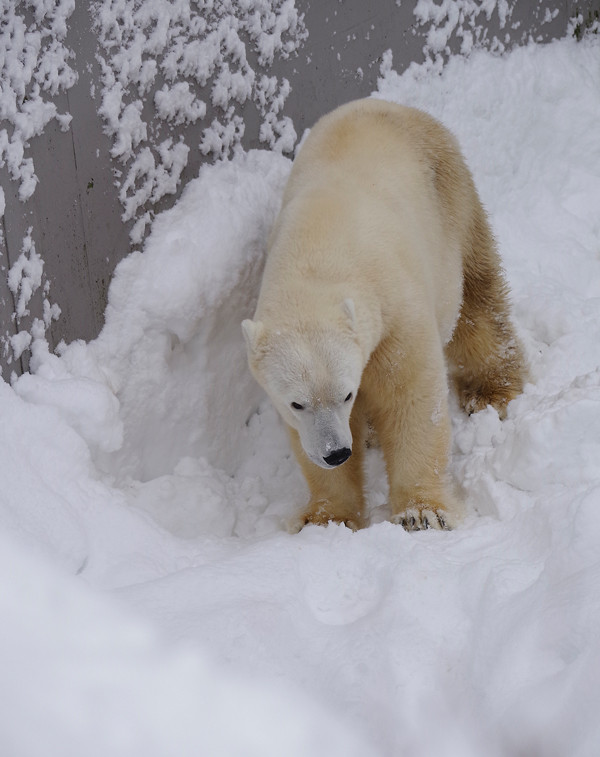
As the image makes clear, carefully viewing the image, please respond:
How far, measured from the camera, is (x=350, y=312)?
295 cm

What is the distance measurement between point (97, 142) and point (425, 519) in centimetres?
188

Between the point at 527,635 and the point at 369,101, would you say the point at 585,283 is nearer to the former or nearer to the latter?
the point at 369,101

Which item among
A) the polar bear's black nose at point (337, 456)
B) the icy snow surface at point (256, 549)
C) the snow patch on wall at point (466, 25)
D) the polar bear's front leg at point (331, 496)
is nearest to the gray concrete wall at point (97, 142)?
the icy snow surface at point (256, 549)

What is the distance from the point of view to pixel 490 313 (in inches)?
166

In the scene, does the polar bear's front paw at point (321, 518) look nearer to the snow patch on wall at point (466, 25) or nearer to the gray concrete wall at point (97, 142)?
the gray concrete wall at point (97, 142)

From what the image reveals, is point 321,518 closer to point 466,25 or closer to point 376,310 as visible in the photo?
point 376,310

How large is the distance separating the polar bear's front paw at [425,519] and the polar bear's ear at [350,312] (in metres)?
0.75

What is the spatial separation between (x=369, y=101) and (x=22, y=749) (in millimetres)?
3229

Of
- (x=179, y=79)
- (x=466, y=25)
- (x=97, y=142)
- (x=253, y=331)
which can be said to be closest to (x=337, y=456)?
(x=253, y=331)

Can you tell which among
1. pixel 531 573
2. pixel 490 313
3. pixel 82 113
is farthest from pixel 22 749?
pixel 490 313

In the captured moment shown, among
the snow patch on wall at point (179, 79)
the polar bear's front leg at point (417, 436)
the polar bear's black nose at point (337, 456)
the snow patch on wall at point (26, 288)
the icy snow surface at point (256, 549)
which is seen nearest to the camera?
the icy snow surface at point (256, 549)

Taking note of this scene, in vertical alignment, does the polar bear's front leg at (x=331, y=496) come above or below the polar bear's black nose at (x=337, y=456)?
below

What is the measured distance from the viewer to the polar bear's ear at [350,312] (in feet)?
9.67

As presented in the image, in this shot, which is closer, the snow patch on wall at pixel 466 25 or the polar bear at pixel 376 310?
the polar bear at pixel 376 310
